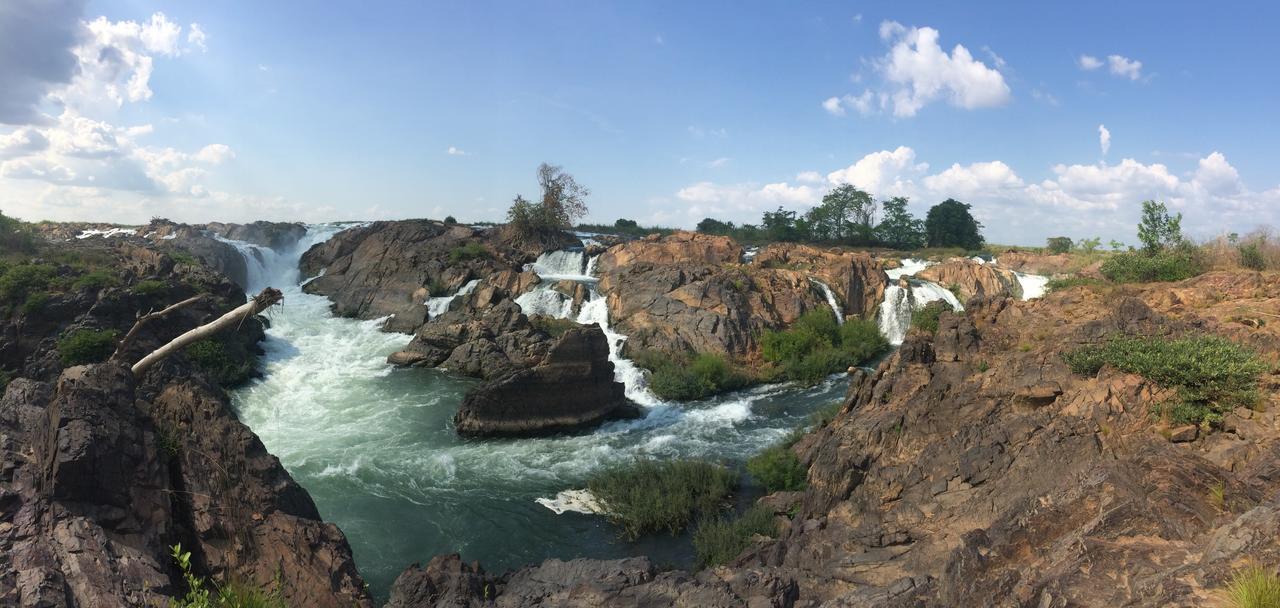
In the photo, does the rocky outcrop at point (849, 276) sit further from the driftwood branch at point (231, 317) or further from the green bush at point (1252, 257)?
the driftwood branch at point (231, 317)

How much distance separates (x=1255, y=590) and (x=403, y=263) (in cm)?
3818

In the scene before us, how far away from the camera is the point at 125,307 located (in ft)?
78.5

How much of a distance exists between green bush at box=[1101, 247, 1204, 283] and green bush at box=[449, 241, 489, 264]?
30.7 m

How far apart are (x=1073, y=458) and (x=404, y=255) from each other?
118 feet

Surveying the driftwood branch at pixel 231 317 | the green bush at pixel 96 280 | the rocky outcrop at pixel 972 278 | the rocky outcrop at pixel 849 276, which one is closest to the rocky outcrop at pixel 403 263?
the green bush at pixel 96 280

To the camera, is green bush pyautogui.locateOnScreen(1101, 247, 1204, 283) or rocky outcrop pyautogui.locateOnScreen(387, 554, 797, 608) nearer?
rocky outcrop pyautogui.locateOnScreen(387, 554, 797, 608)

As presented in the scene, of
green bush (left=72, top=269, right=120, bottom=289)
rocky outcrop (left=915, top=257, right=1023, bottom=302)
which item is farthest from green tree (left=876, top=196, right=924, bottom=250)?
green bush (left=72, top=269, right=120, bottom=289)

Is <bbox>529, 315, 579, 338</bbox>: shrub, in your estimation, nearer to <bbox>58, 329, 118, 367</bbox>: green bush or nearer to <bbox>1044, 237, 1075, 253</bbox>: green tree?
<bbox>58, 329, 118, 367</bbox>: green bush

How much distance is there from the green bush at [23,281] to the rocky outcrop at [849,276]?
1204 inches

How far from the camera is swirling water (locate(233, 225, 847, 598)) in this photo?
41.0 feet

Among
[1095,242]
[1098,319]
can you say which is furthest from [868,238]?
[1098,319]

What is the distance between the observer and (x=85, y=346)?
20.8 m

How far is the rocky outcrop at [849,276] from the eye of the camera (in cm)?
3081

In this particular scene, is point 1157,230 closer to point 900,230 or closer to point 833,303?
point 833,303
